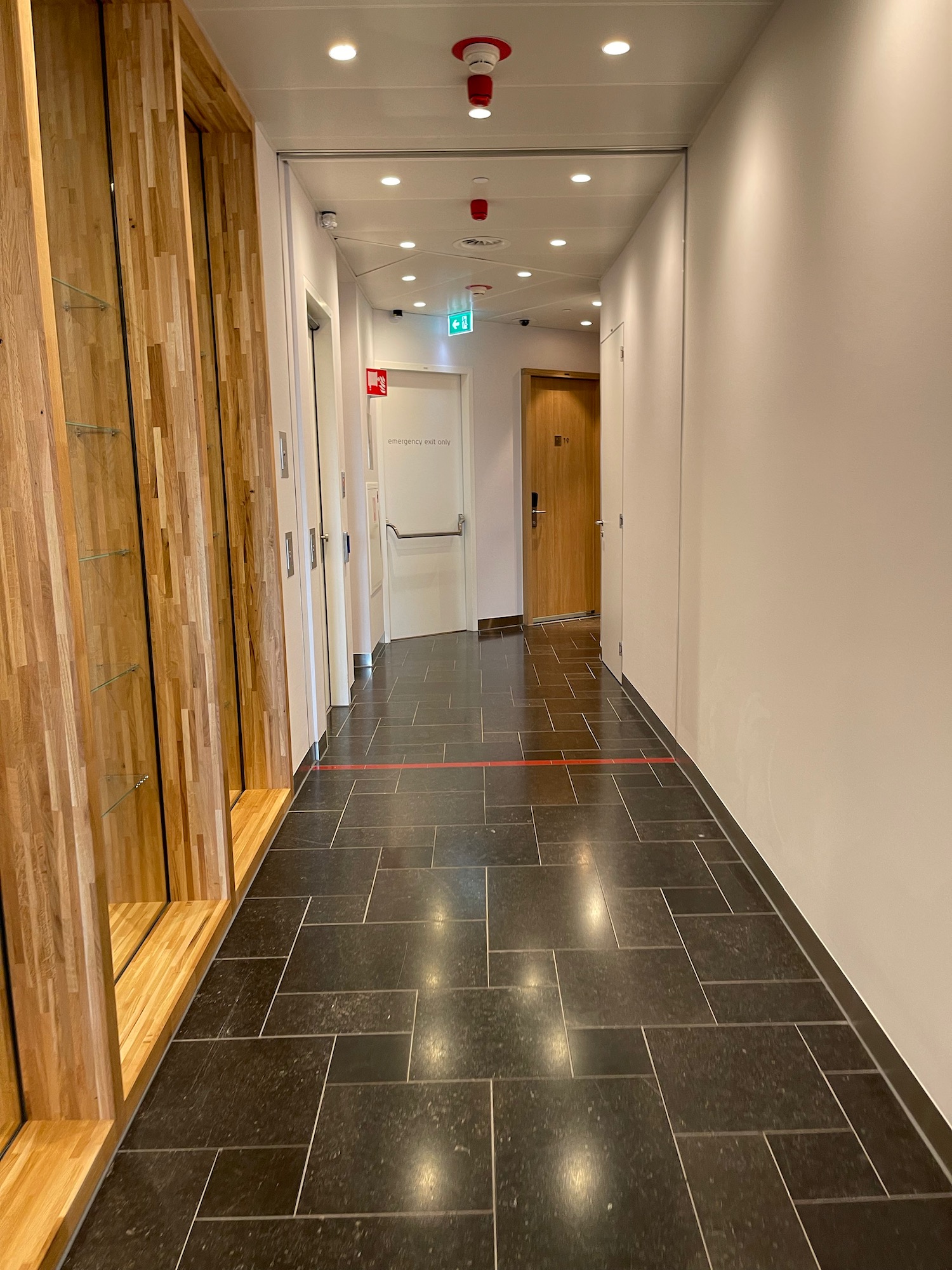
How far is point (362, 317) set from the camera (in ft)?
23.6

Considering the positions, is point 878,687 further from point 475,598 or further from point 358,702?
point 475,598

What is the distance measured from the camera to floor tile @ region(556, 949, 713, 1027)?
242 centimetres

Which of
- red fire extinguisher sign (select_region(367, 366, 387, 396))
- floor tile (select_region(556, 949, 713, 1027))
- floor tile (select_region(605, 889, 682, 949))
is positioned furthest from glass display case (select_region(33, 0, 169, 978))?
red fire extinguisher sign (select_region(367, 366, 387, 396))

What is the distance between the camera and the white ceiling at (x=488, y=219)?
434 centimetres

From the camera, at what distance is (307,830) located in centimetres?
378

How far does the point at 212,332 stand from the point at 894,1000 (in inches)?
130

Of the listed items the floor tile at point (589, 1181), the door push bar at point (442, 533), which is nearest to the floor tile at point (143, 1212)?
the floor tile at point (589, 1181)

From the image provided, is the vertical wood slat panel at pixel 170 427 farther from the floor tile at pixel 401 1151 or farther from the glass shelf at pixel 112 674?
the floor tile at pixel 401 1151

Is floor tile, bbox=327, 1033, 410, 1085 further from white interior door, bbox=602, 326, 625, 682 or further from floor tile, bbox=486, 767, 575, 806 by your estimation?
white interior door, bbox=602, 326, 625, 682

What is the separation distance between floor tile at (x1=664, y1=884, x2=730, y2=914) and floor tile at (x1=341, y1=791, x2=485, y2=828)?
95 centimetres

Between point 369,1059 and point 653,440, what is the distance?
3.76m

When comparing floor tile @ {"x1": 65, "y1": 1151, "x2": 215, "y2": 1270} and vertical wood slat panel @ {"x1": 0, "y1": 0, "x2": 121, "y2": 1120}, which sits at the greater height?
vertical wood slat panel @ {"x1": 0, "y1": 0, "x2": 121, "y2": 1120}

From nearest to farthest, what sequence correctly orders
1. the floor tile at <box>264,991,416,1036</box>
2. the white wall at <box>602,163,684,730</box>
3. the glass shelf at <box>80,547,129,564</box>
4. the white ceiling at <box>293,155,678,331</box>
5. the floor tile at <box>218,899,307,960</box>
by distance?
the floor tile at <box>264,991,416,1036</box> → the glass shelf at <box>80,547,129,564</box> → the floor tile at <box>218,899,307,960</box> → the white ceiling at <box>293,155,678,331</box> → the white wall at <box>602,163,684,730</box>

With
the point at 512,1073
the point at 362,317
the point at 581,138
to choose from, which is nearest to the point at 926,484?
the point at 512,1073
